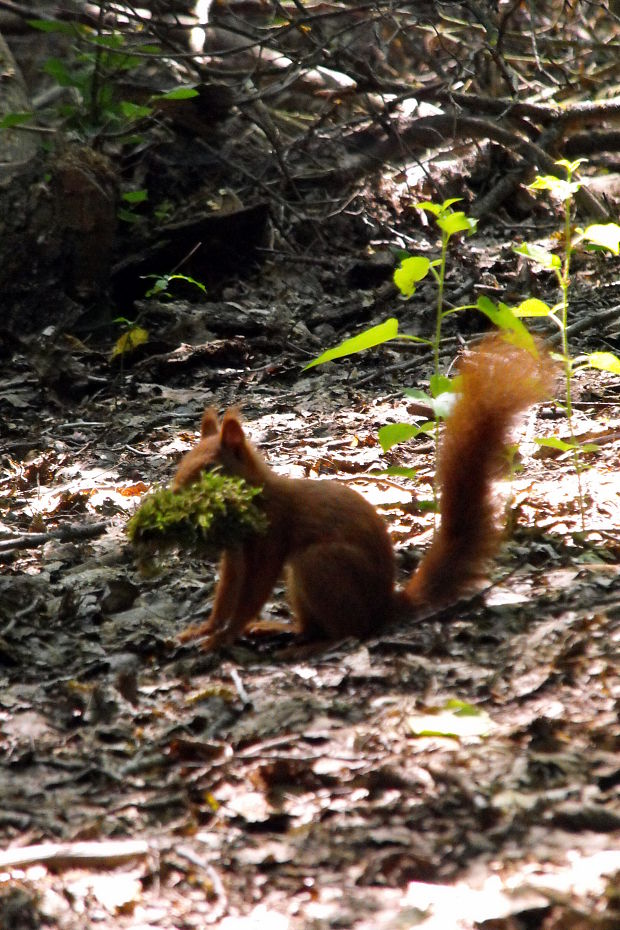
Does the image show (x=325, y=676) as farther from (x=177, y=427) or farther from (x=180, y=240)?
(x=180, y=240)

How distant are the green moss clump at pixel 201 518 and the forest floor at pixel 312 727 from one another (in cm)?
39

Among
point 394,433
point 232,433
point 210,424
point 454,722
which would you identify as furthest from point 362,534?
point 454,722

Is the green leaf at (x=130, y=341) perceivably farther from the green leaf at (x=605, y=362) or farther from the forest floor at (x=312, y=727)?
the green leaf at (x=605, y=362)

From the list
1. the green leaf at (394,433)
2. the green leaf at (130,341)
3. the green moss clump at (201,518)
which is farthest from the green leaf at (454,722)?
the green leaf at (130,341)

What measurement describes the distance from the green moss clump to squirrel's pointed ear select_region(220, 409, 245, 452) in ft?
0.69

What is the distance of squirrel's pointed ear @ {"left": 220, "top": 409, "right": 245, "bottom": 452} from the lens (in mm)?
3389

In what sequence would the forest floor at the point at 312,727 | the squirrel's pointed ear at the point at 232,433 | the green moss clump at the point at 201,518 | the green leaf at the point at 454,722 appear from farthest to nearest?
the squirrel's pointed ear at the point at 232,433 → the green moss clump at the point at 201,518 → the green leaf at the point at 454,722 → the forest floor at the point at 312,727

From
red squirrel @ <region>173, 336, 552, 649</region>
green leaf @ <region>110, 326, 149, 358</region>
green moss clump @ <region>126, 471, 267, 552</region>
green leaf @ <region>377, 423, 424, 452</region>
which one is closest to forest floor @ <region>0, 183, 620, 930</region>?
red squirrel @ <region>173, 336, 552, 649</region>

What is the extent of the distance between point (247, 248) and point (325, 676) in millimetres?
5046

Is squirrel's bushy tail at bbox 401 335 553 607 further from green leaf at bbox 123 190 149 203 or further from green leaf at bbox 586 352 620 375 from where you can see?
green leaf at bbox 123 190 149 203

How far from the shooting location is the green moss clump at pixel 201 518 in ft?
10.1

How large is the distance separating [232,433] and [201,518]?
1.48 feet

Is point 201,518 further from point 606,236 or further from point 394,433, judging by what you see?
point 606,236

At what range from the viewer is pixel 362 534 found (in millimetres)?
3311
